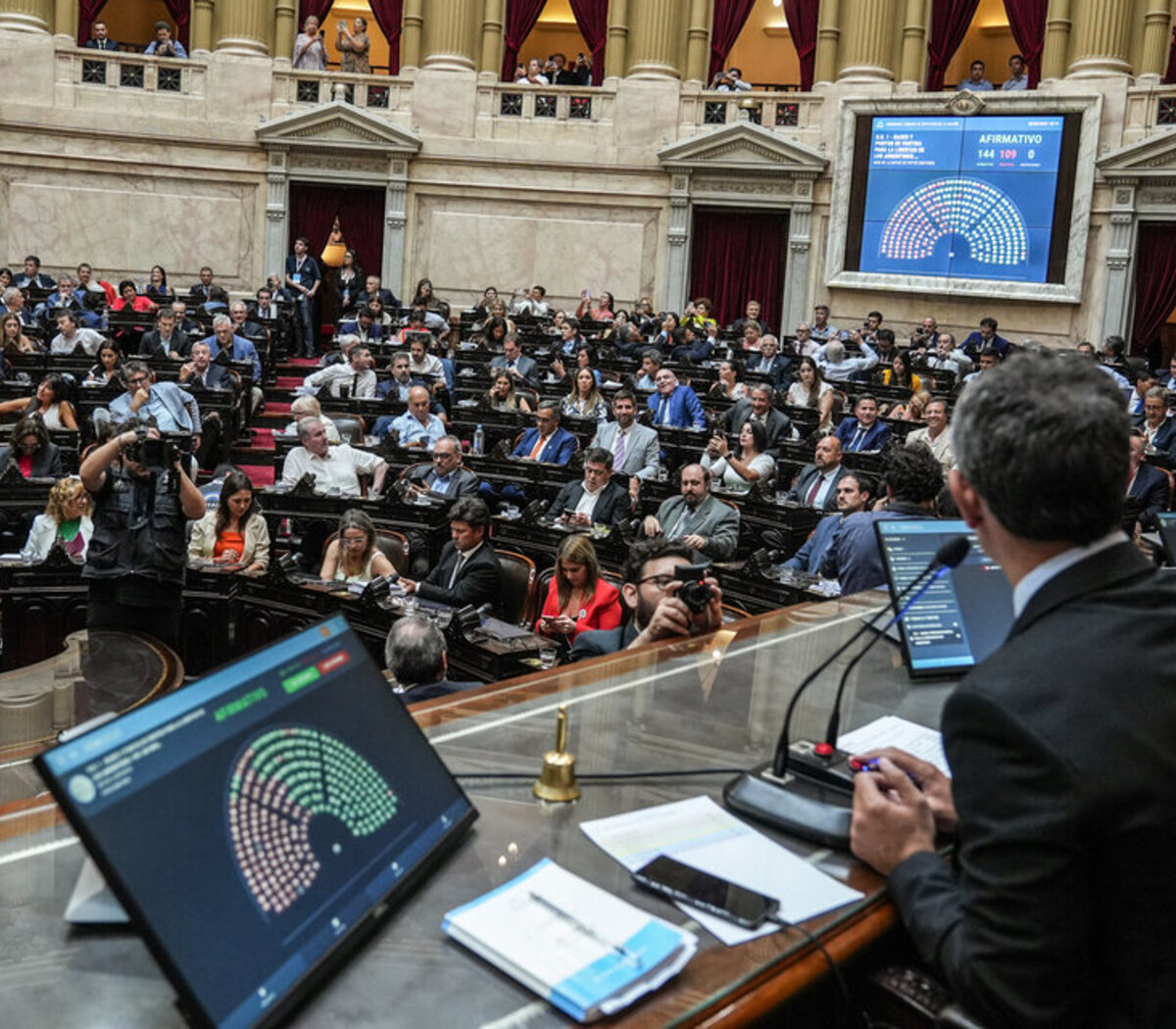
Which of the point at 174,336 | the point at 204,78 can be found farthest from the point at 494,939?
the point at 204,78

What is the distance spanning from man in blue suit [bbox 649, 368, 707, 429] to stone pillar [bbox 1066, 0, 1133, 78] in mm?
9008

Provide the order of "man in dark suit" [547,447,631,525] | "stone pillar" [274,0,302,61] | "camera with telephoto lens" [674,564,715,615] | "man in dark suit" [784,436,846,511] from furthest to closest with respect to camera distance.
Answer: "stone pillar" [274,0,302,61], "man in dark suit" [784,436,846,511], "man in dark suit" [547,447,631,525], "camera with telephoto lens" [674,564,715,615]

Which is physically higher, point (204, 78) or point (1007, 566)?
point (204, 78)

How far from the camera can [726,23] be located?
19.9m

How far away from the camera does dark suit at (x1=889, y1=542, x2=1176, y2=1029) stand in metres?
1.45

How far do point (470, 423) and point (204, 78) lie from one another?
10632mm

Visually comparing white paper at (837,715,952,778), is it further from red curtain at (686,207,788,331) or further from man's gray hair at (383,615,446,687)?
red curtain at (686,207,788,331)

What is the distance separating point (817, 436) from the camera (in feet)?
34.1

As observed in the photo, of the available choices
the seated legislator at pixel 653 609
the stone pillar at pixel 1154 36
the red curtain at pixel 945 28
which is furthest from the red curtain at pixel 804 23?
the seated legislator at pixel 653 609

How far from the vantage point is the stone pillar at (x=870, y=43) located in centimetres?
1823

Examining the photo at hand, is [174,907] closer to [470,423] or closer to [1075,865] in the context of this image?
[1075,865]

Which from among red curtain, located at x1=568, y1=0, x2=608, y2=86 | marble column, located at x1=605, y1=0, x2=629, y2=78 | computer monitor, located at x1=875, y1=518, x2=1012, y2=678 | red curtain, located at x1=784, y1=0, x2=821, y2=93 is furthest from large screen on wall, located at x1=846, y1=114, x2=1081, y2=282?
computer monitor, located at x1=875, y1=518, x2=1012, y2=678

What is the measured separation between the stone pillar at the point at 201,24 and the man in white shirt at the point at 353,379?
10005mm

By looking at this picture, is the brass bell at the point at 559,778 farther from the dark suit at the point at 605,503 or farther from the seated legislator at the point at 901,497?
the dark suit at the point at 605,503
